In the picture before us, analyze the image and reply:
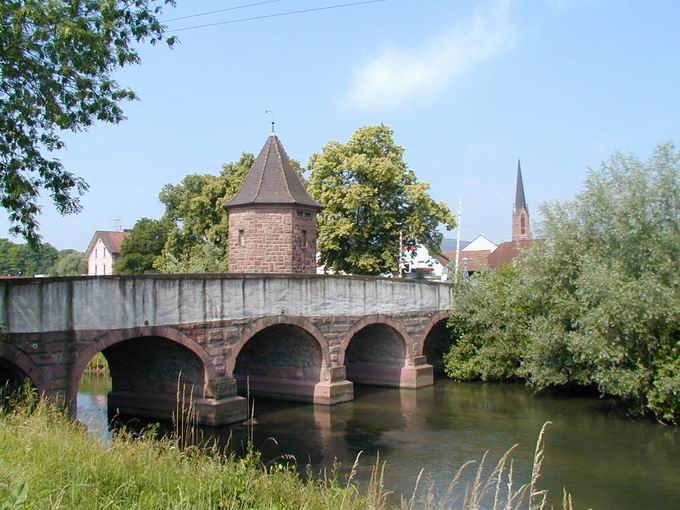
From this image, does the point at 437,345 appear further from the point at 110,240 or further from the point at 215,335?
the point at 110,240

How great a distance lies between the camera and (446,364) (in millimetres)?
24797

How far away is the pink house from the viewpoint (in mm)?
65625

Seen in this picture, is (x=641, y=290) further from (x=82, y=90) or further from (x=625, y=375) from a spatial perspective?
(x=82, y=90)

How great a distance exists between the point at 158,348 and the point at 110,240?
2119 inches

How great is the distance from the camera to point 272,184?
23000 millimetres

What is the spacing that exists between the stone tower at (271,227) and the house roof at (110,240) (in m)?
45.0

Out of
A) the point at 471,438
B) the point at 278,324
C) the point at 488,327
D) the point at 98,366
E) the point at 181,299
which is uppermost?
the point at 181,299

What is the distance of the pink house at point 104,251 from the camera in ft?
215

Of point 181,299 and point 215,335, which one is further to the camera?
point 215,335

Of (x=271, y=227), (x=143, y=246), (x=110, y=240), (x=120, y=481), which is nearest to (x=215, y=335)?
(x=271, y=227)

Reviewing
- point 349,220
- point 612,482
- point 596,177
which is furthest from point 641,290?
point 349,220

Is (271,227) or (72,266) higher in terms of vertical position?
(72,266)

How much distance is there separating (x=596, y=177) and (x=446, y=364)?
928 centimetres

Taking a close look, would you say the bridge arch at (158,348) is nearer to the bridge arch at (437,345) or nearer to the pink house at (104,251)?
the bridge arch at (437,345)
